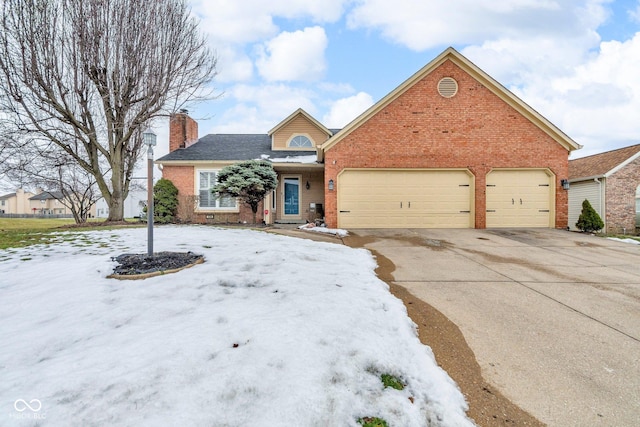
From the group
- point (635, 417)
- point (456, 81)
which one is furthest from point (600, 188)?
point (635, 417)

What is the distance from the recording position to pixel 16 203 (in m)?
56.3

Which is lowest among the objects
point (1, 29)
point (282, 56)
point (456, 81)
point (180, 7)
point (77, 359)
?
point (77, 359)

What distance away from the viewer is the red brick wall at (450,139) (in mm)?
10203

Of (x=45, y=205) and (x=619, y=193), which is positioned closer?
(x=619, y=193)

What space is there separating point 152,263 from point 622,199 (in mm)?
19888

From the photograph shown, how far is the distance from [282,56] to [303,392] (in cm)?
1814

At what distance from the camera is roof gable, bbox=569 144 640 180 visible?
13758 mm

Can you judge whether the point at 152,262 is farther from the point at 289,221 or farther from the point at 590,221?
the point at 590,221

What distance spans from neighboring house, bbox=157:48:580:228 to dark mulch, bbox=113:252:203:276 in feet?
20.5

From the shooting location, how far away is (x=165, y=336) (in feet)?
7.42

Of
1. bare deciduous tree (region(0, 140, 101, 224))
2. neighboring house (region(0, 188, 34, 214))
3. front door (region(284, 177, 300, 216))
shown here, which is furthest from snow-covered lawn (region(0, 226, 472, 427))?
neighboring house (region(0, 188, 34, 214))

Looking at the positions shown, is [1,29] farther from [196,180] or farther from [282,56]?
[282,56]

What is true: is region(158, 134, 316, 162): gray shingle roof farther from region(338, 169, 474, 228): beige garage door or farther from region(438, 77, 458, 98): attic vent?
region(438, 77, 458, 98): attic vent

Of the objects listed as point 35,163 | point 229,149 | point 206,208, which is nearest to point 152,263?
point 206,208
